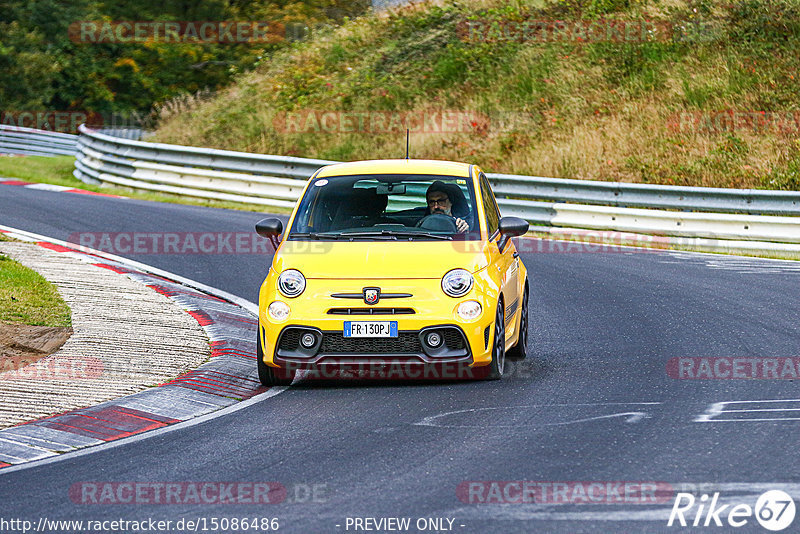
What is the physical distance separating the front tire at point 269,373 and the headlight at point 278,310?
0.20 metres

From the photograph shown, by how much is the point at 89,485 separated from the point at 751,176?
58.7ft

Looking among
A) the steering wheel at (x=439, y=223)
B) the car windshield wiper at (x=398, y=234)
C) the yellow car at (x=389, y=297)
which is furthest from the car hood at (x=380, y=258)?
the steering wheel at (x=439, y=223)

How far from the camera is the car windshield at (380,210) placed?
32.2 ft

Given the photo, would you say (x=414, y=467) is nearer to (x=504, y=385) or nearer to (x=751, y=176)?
(x=504, y=385)

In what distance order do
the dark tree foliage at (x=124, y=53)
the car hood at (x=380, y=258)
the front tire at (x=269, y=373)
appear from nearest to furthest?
the car hood at (x=380, y=258)
the front tire at (x=269, y=373)
the dark tree foliage at (x=124, y=53)

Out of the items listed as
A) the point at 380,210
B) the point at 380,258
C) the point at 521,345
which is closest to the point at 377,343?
the point at 380,258

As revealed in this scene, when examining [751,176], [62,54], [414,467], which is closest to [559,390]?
[414,467]

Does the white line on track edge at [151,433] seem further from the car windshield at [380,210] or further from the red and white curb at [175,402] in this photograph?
the car windshield at [380,210]

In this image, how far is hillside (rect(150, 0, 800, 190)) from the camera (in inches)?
945

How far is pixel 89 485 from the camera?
6535mm

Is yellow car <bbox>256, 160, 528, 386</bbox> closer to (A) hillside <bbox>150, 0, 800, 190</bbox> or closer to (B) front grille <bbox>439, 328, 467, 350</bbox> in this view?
(B) front grille <bbox>439, 328, 467, 350</bbox>

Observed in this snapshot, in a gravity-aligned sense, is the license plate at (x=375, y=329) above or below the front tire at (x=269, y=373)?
above

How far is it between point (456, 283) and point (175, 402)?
2.25 meters

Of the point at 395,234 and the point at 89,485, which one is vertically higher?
the point at 395,234
